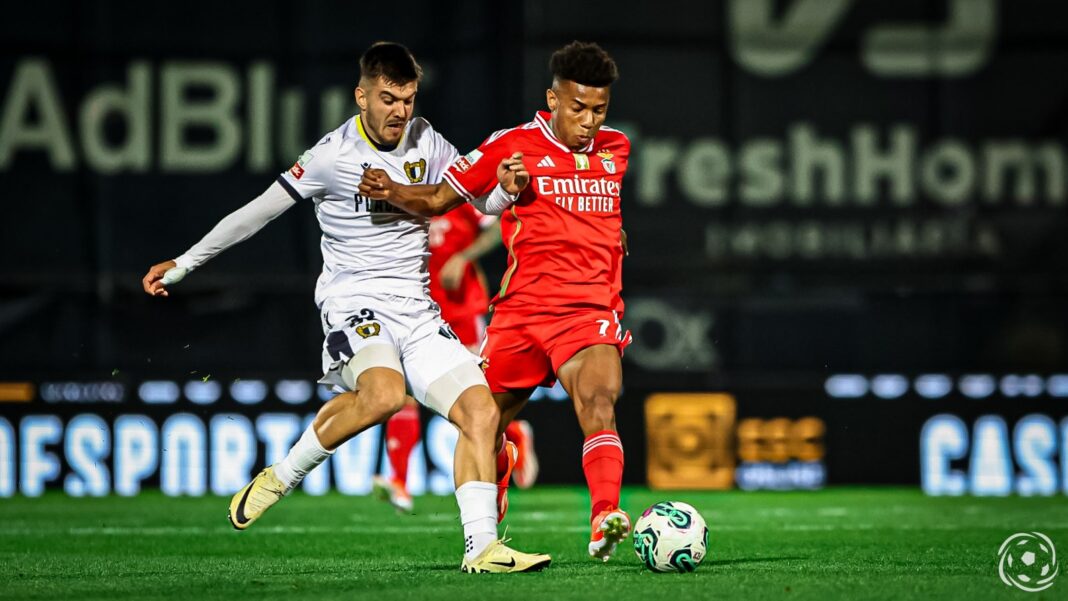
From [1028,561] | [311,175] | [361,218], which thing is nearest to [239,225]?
[311,175]

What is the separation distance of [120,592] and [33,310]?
17.6 feet

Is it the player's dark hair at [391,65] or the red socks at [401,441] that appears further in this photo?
the red socks at [401,441]

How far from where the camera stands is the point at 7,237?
10500mm

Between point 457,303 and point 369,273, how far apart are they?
3303 millimetres

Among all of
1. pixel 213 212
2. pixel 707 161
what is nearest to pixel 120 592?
pixel 213 212

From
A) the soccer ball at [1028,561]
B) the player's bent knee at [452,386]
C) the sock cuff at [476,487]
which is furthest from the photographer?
the player's bent knee at [452,386]

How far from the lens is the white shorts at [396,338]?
20.5ft

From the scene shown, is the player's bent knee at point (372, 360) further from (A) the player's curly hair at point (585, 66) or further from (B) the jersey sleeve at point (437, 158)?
(A) the player's curly hair at point (585, 66)

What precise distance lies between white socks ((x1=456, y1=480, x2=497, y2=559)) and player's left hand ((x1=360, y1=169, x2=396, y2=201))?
1.08 meters

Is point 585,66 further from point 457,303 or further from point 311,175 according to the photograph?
point 457,303

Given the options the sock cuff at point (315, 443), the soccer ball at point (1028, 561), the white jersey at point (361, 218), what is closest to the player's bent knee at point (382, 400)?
the sock cuff at point (315, 443)

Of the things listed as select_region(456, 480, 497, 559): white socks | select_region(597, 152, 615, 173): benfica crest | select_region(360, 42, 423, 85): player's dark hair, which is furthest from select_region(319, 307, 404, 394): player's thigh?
select_region(597, 152, 615, 173): benfica crest

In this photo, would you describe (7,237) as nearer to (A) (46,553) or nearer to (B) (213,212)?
(B) (213,212)

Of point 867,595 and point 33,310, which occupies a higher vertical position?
point 33,310
